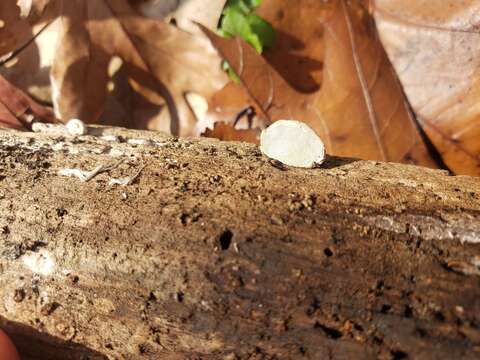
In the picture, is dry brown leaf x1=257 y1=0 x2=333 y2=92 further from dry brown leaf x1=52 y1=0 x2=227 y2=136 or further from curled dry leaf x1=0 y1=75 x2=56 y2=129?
curled dry leaf x1=0 y1=75 x2=56 y2=129

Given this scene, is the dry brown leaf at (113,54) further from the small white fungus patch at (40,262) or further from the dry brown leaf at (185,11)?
the small white fungus patch at (40,262)

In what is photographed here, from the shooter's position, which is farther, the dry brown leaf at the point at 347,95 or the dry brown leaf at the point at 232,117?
the dry brown leaf at the point at 232,117

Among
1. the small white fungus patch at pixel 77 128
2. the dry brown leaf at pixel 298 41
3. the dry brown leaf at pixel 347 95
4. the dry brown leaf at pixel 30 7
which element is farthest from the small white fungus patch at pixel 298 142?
the dry brown leaf at pixel 30 7

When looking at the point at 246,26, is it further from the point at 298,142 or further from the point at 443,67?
the point at 298,142

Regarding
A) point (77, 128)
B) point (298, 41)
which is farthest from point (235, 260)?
Answer: point (298, 41)

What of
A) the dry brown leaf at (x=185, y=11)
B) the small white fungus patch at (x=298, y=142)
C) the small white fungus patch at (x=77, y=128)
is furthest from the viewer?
the dry brown leaf at (x=185, y=11)

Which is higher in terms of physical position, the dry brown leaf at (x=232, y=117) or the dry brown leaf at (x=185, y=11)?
the dry brown leaf at (x=185, y=11)

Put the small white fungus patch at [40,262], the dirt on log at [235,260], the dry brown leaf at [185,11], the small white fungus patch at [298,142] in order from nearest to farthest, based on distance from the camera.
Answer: the dirt on log at [235,260], the small white fungus patch at [40,262], the small white fungus patch at [298,142], the dry brown leaf at [185,11]

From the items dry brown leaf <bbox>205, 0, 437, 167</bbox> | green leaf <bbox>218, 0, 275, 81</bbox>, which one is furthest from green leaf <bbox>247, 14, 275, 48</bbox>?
dry brown leaf <bbox>205, 0, 437, 167</bbox>
